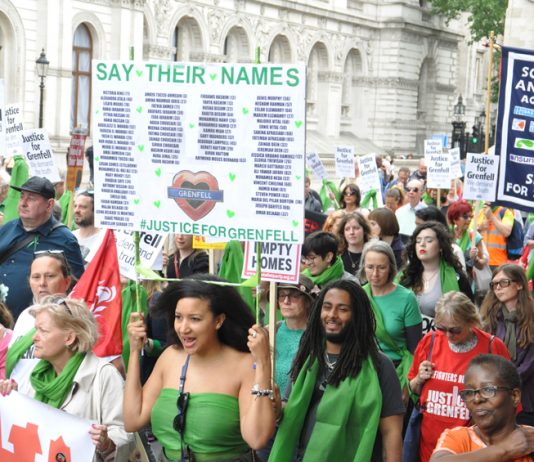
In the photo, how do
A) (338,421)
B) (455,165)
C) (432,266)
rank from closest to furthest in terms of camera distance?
(338,421) → (432,266) → (455,165)

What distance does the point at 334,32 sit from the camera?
4859cm

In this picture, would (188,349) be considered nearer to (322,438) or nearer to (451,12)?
(322,438)

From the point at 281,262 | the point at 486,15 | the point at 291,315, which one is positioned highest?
the point at 486,15

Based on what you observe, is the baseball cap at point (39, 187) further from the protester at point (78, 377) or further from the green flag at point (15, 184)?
the protester at point (78, 377)

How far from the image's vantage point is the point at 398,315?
6.50 m

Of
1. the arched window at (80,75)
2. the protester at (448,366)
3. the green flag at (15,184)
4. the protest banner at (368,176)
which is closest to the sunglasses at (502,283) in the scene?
the protester at (448,366)

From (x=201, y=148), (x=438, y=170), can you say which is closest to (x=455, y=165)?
(x=438, y=170)

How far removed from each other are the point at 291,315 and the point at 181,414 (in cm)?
→ 154

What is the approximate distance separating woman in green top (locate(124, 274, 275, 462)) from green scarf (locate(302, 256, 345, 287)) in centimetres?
210

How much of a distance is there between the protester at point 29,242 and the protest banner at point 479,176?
4.98m

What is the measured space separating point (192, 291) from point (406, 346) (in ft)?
6.80

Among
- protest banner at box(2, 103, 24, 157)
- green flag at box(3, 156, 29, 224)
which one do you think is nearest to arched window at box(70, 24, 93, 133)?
protest banner at box(2, 103, 24, 157)

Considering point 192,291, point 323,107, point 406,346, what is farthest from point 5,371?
point 323,107

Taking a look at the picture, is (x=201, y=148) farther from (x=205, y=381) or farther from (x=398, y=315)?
(x=398, y=315)
